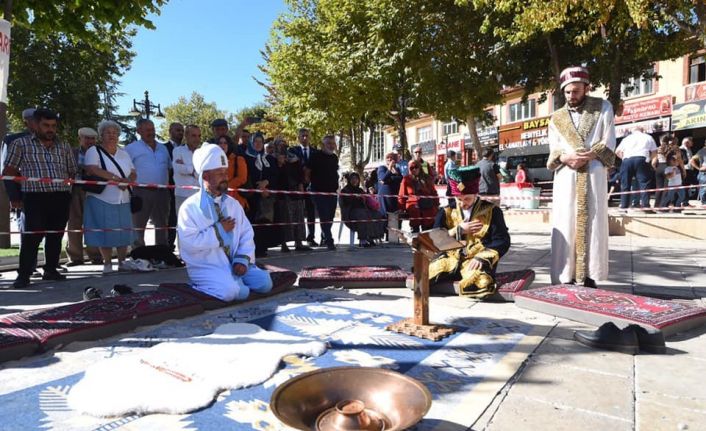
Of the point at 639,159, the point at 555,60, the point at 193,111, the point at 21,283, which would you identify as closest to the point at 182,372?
the point at 21,283

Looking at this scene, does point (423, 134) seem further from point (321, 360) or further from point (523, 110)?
Answer: point (321, 360)

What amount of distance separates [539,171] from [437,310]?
73.1 ft

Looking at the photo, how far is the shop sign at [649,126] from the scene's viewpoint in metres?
22.5

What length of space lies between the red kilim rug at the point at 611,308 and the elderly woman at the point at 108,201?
4695 millimetres

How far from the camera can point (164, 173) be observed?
22.8ft

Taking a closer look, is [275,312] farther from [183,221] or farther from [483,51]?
[483,51]

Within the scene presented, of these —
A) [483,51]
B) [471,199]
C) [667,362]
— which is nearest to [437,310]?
[471,199]

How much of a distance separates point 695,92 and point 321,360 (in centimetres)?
2446

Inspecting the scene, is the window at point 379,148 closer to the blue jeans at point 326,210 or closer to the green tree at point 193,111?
the green tree at point 193,111

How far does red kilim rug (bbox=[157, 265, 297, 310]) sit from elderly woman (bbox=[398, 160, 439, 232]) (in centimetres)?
422

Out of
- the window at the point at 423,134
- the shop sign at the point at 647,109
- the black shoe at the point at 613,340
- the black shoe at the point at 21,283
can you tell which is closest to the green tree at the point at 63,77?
the black shoe at the point at 21,283

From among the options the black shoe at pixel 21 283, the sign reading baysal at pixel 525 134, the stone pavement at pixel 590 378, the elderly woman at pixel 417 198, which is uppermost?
the sign reading baysal at pixel 525 134

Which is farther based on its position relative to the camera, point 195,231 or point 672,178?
point 672,178

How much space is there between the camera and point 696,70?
21.4 meters
